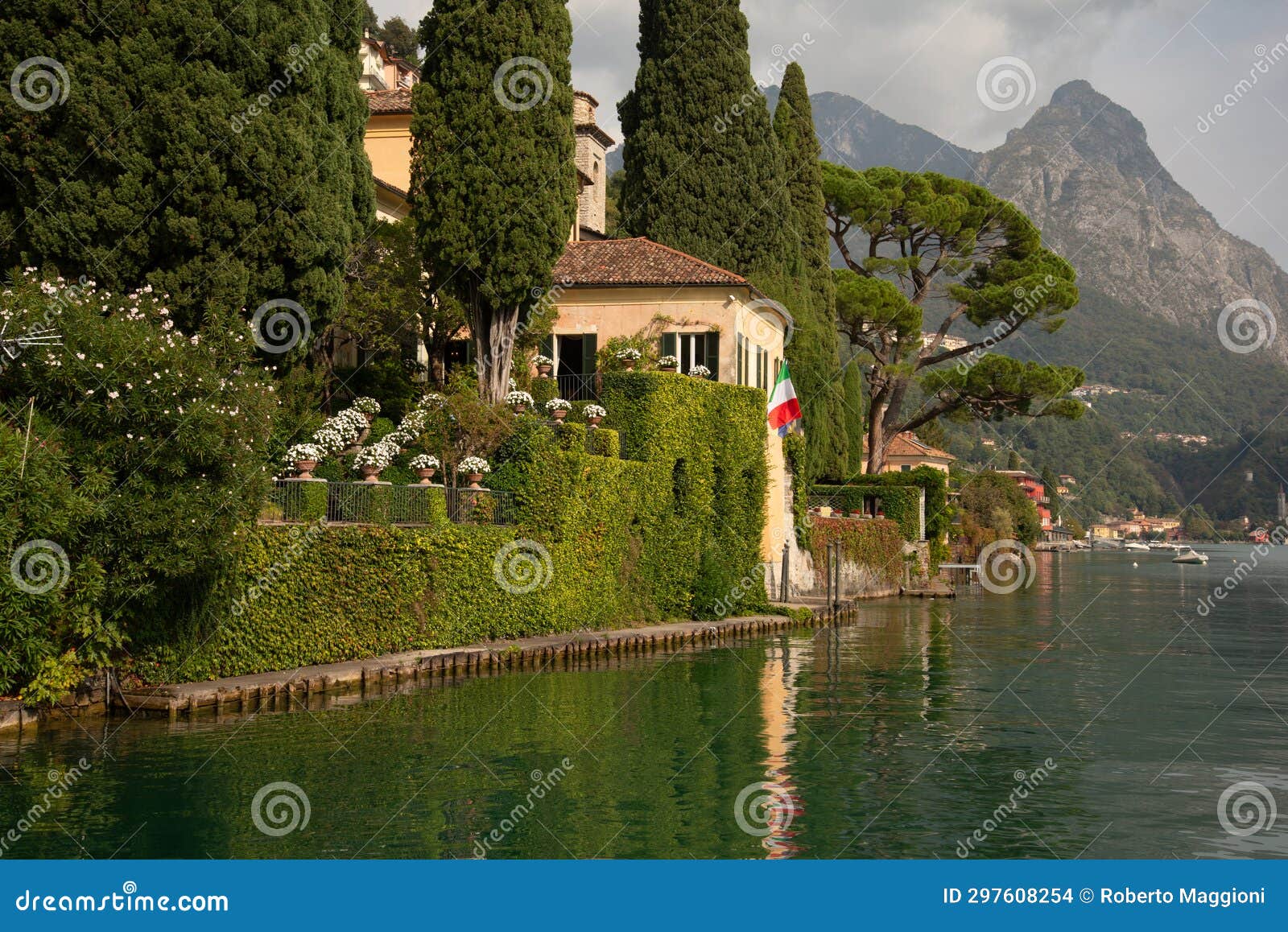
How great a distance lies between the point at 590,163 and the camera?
49406mm

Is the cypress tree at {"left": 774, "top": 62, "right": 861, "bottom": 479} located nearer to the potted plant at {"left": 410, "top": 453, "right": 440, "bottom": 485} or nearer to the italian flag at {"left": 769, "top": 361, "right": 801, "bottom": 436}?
the italian flag at {"left": 769, "top": 361, "right": 801, "bottom": 436}

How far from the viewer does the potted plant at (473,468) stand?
26.5 meters

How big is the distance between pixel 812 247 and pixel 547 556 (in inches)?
1100

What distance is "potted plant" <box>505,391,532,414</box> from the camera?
29.6 m

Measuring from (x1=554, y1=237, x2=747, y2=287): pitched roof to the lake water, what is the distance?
14.2 meters

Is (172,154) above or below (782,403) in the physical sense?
above

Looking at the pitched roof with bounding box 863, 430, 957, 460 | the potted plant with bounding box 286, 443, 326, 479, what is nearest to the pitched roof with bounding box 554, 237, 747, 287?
the potted plant with bounding box 286, 443, 326, 479

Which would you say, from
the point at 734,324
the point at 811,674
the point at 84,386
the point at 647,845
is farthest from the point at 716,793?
the point at 734,324

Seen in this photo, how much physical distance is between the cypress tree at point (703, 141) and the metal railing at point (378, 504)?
60.8 ft

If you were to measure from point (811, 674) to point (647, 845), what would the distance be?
46.7 ft

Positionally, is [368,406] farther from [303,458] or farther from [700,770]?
[700,770]

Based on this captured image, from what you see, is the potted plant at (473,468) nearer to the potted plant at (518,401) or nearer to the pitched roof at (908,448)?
the potted plant at (518,401)

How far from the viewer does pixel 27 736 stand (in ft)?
51.8

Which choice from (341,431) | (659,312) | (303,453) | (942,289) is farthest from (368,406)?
(942,289)
